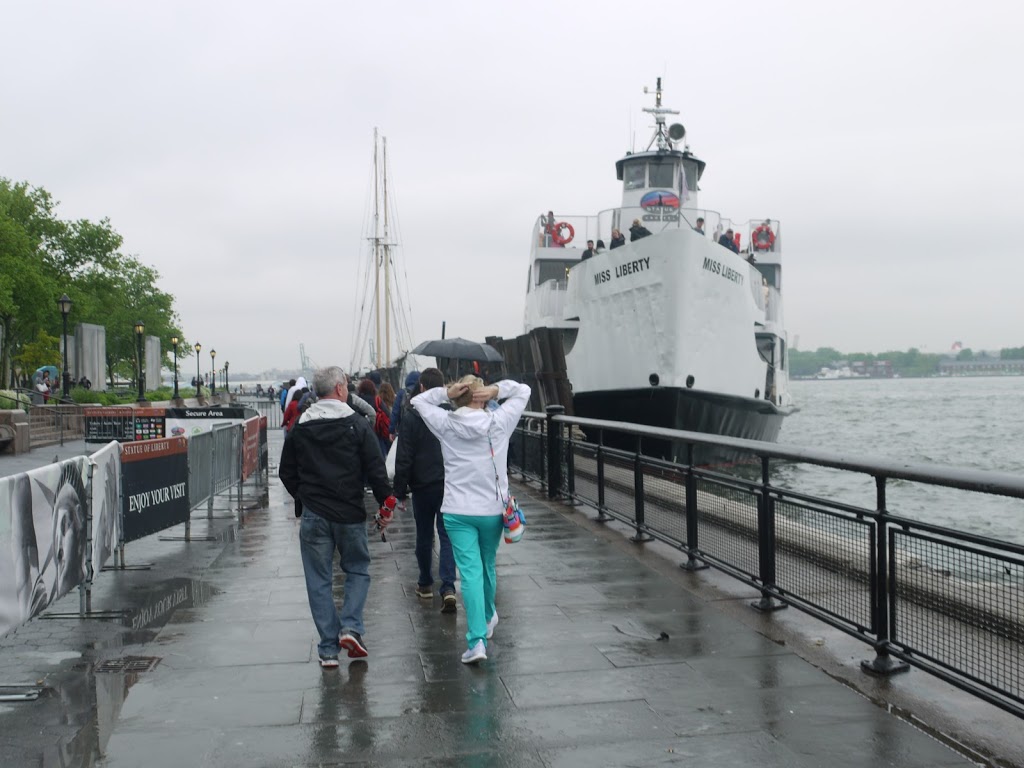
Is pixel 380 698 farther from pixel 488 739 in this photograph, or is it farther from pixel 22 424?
pixel 22 424

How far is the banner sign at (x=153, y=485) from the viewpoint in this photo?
8586 mm

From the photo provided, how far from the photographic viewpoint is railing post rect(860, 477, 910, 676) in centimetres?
499

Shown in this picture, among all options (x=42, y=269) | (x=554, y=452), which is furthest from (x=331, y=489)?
(x=42, y=269)

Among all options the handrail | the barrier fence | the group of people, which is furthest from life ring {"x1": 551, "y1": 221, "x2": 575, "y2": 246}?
the group of people

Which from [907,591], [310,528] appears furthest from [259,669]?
[907,591]

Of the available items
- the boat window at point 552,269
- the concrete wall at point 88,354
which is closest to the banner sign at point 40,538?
the boat window at point 552,269

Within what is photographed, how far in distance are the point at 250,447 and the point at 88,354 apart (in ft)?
114

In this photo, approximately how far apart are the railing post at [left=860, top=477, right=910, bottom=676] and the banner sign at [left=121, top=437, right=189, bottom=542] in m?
6.04

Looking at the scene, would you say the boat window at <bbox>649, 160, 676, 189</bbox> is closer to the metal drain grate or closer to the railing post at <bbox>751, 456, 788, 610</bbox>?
the railing post at <bbox>751, 456, 788, 610</bbox>

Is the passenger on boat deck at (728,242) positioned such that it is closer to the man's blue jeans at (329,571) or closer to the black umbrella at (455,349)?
the black umbrella at (455,349)

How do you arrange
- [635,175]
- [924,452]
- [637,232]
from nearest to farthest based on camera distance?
1. [637,232]
2. [635,175]
3. [924,452]

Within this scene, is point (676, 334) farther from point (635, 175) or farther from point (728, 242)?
point (635, 175)

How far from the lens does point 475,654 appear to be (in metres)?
5.50

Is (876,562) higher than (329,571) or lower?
higher
